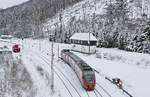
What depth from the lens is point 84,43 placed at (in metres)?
72.4

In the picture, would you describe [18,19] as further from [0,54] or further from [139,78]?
[139,78]

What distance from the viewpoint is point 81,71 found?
3941 cm

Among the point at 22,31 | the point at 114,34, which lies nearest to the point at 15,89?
the point at 114,34

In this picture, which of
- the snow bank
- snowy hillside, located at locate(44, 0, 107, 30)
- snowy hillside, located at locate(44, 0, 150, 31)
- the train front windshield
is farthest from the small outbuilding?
snowy hillside, located at locate(44, 0, 107, 30)

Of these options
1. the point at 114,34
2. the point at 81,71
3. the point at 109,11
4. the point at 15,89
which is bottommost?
the point at 15,89

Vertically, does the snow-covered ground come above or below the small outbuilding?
below

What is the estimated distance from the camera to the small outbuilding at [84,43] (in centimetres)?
6975

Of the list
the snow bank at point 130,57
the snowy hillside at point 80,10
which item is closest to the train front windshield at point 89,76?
the snow bank at point 130,57

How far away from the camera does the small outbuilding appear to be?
69.8 metres

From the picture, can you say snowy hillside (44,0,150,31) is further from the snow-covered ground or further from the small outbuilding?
the snow-covered ground

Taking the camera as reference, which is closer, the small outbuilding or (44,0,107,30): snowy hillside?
the small outbuilding

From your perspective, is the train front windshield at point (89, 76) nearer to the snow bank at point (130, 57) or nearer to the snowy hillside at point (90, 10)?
the snow bank at point (130, 57)

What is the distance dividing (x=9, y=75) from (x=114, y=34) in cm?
3582

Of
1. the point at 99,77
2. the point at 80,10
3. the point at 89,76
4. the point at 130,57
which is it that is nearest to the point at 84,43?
the point at 130,57
